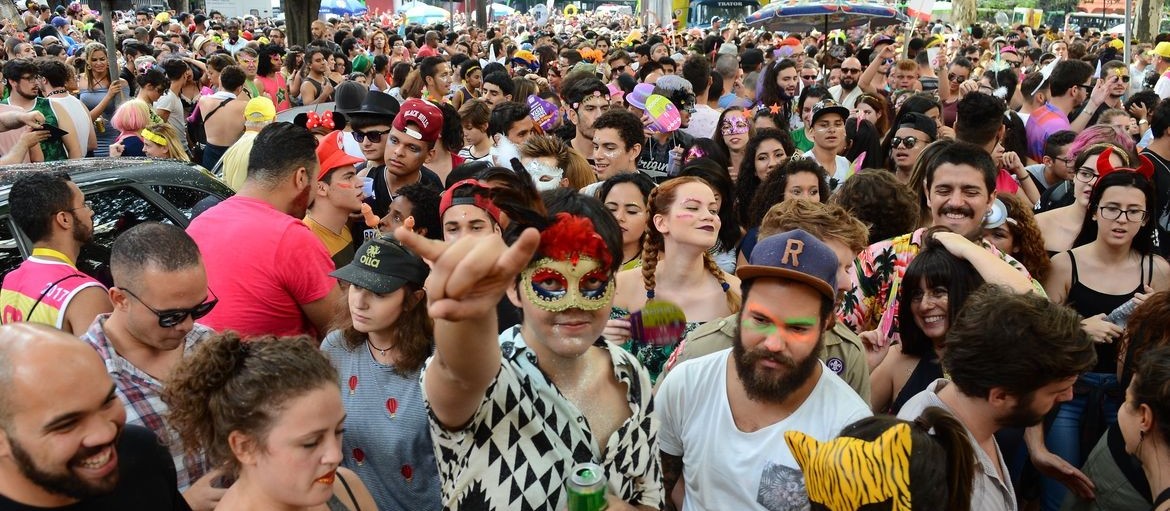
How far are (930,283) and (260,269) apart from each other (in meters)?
2.67

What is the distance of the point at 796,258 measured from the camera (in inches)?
98.9

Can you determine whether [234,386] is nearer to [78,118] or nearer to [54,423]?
[54,423]

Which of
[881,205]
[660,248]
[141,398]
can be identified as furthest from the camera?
[881,205]

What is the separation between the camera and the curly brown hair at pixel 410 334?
10.0ft

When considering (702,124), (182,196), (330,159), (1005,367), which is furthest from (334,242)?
(702,124)

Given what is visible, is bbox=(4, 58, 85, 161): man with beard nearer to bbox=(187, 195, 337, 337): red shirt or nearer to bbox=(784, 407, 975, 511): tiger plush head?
bbox=(187, 195, 337, 337): red shirt

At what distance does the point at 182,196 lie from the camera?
5.12 m

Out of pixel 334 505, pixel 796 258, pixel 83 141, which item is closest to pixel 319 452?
pixel 334 505

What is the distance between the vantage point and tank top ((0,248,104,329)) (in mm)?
3379

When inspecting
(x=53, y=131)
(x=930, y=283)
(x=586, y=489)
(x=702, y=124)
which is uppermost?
(x=53, y=131)

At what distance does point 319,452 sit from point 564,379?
647 mm

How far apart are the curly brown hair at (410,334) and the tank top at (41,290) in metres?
1.14

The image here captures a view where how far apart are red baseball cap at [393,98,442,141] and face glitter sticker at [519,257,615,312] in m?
3.50

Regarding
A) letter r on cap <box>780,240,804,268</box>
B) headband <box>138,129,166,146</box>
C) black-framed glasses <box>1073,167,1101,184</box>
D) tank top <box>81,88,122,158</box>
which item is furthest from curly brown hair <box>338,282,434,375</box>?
tank top <box>81,88,122,158</box>
